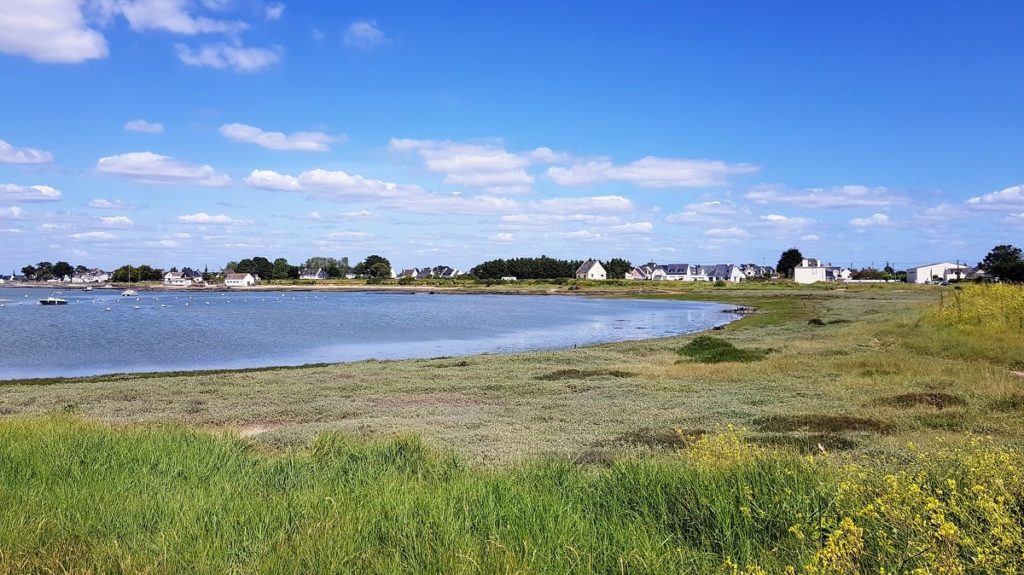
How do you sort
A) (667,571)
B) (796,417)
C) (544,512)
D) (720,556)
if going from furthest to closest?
(796,417) → (544,512) → (720,556) → (667,571)

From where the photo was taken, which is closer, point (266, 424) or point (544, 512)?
point (544, 512)

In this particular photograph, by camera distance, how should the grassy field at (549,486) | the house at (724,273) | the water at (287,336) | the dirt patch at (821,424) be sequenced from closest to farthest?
1. the grassy field at (549,486)
2. the dirt patch at (821,424)
3. the water at (287,336)
4. the house at (724,273)

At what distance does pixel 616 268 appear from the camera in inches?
7618

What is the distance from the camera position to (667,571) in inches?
205

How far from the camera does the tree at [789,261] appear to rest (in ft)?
571

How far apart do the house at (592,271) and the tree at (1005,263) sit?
280 ft

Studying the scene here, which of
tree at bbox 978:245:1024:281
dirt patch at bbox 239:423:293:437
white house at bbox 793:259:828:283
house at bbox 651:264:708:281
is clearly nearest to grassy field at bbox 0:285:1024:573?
dirt patch at bbox 239:423:293:437

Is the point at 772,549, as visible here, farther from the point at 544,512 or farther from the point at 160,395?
the point at 160,395

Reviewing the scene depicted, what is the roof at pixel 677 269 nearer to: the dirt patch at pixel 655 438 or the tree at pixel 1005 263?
the tree at pixel 1005 263

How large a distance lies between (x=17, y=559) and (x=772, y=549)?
607 centimetres

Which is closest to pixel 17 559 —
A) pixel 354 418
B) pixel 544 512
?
pixel 544 512

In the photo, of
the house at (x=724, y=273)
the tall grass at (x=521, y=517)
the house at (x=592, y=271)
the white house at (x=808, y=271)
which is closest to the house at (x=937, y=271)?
the white house at (x=808, y=271)

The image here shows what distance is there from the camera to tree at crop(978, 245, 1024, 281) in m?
100

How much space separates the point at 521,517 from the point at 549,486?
5.00ft
